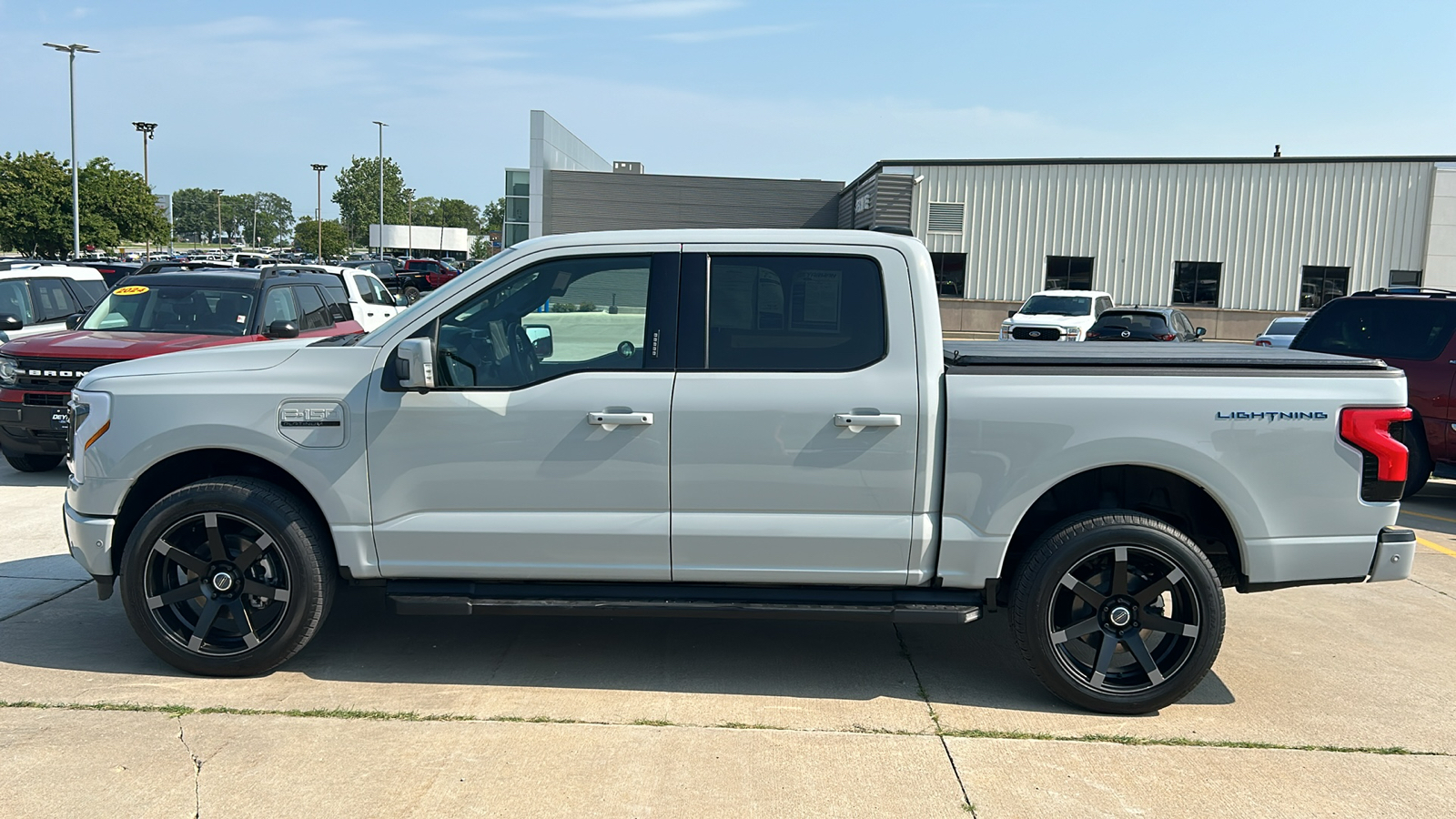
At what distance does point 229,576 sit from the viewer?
16.0ft

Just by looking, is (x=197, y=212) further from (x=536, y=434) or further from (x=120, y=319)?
(x=536, y=434)

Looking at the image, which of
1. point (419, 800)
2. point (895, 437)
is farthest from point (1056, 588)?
point (419, 800)

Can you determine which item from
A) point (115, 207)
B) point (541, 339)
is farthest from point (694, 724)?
point (115, 207)

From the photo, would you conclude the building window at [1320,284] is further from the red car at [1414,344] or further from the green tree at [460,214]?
the green tree at [460,214]

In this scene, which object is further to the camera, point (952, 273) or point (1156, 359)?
point (952, 273)

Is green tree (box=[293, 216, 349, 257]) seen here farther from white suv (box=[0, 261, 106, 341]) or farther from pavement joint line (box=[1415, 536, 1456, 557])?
pavement joint line (box=[1415, 536, 1456, 557])

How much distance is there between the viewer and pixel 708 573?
4.76m

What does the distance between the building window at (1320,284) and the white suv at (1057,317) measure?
12.6 meters

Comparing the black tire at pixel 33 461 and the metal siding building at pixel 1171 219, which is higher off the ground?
the metal siding building at pixel 1171 219

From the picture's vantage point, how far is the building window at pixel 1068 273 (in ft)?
115

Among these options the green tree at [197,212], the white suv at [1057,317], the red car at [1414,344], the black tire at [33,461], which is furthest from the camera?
the green tree at [197,212]

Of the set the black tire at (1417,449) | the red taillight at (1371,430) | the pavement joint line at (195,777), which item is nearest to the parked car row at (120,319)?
the pavement joint line at (195,777)

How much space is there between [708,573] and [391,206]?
9866cm

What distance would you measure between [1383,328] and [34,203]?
50.9m
